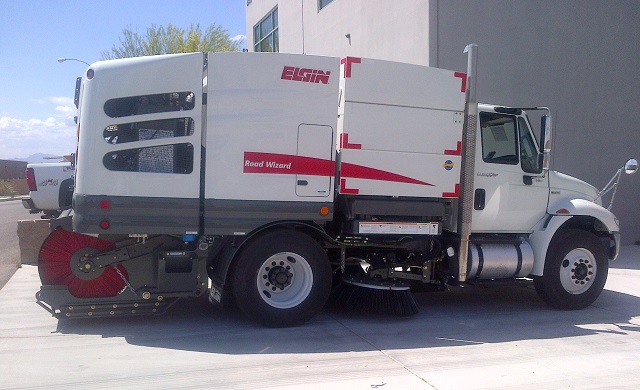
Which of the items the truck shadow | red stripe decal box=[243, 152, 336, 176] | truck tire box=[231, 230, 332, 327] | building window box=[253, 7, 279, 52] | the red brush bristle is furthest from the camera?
building window box=[253, 7, 279, 52]

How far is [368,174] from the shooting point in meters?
6.66

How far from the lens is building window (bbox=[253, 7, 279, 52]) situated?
21172mm

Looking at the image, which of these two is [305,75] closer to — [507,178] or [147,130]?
[147,130]

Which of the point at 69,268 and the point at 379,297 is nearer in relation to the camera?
the point at 69,268

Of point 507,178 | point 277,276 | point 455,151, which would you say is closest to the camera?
point 277,276

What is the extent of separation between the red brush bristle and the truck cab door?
4.43 meters

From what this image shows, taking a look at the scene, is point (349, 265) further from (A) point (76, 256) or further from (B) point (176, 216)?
(A) point (76, 256)

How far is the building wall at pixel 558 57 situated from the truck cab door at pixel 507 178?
4.45 meters

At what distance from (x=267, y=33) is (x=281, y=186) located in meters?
17.1

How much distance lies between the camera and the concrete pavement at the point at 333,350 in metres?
5.02

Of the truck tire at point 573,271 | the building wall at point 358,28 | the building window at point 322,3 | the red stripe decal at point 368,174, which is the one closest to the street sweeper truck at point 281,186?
the red stripe decal at point 368,174

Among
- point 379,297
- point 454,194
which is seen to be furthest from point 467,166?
point 379,297

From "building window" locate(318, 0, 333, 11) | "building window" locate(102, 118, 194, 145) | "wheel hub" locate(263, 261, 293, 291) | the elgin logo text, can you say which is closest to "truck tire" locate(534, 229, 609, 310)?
"wheel hub" locate(263, 261, 293, 291)

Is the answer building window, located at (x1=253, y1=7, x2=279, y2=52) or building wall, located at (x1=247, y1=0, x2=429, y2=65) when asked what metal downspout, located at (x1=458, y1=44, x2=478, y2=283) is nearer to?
building wall, located at (x1=247, y1=0, x2=429, y2=65)
